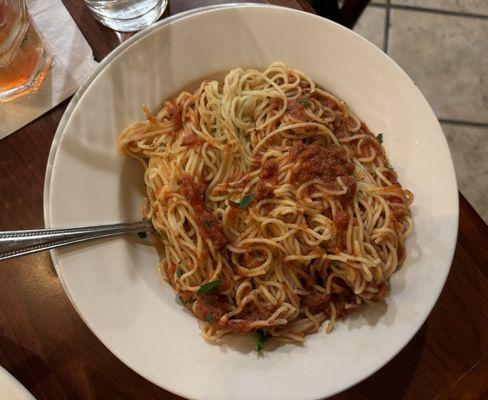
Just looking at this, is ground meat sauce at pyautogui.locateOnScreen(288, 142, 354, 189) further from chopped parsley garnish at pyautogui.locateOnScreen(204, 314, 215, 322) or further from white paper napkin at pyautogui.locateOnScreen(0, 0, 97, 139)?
white paper napkin at pyautogui.locateOnScreen(0, 0, 97, 139)

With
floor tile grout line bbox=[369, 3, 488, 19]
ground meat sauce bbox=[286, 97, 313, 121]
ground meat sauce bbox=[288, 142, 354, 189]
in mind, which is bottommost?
floor tile grout line bbox=[369, 3, 488, 19]

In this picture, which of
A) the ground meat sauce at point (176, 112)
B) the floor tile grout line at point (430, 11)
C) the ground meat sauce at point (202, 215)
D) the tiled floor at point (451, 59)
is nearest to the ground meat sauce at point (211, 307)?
the ground meat sauce at point (202, 215)

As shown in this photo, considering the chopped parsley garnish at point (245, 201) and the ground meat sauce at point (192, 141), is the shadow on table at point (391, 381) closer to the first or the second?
the chopped parsley garnish at point (245, 201)

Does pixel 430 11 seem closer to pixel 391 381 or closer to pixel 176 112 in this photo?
pixel 176 112

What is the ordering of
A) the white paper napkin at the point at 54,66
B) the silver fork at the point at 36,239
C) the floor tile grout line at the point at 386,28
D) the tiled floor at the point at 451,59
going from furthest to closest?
the floor tile grout line at the point at 386,28
the tiled floor at the point at 451,59
the white paper napkin at the point at 54,66
the silver fork at the point at 36,239

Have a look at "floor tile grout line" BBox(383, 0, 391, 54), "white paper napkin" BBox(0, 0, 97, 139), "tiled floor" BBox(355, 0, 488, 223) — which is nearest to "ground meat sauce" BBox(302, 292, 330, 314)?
"white paper napkin" BBox(0, 0, 97, 139)

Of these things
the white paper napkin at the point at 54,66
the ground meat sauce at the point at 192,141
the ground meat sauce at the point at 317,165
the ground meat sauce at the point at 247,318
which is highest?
the white paper napkin at the point at 54,66

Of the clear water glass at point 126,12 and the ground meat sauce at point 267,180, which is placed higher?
the clear water glass at point 126,12

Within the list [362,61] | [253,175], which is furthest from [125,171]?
[362,61]
